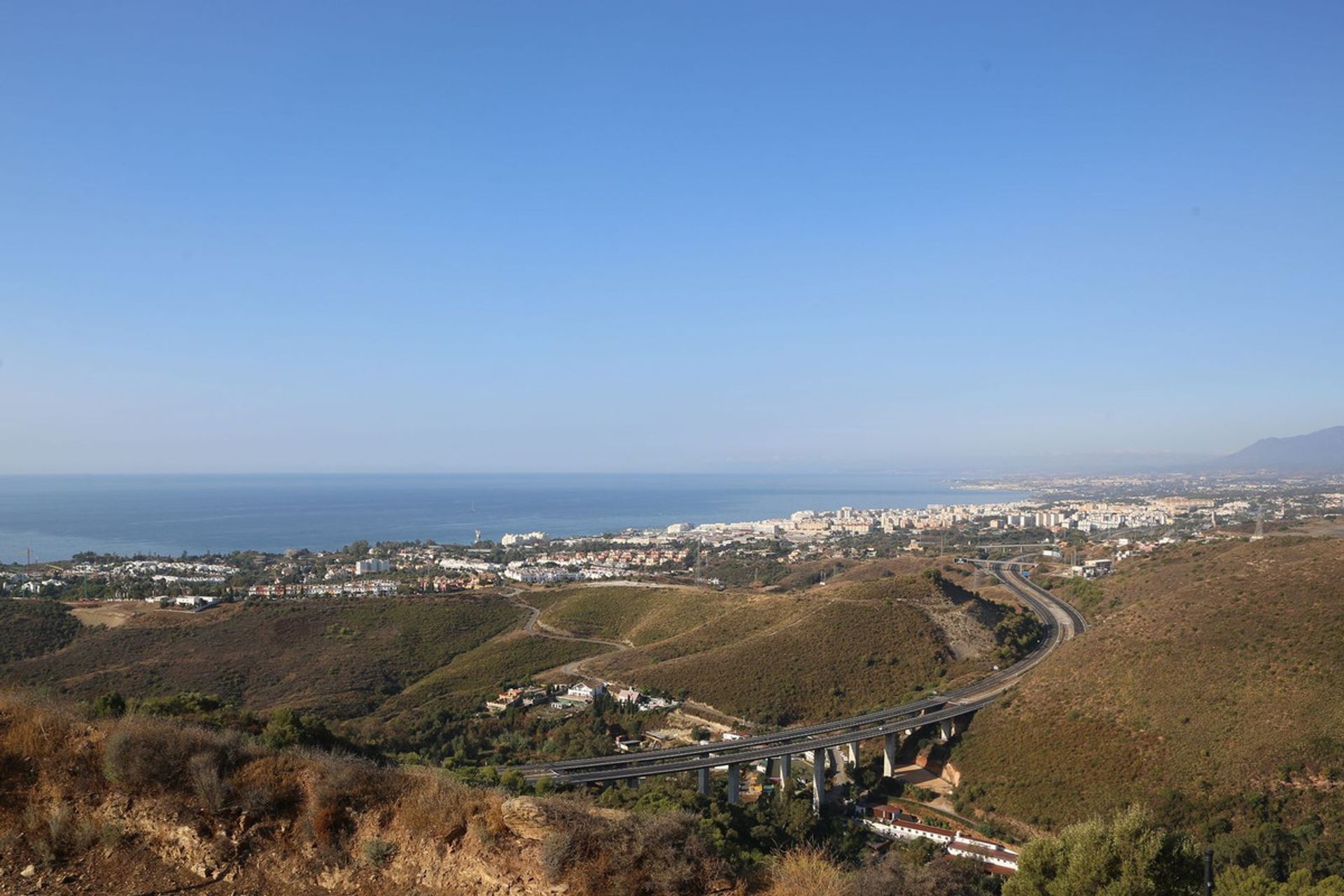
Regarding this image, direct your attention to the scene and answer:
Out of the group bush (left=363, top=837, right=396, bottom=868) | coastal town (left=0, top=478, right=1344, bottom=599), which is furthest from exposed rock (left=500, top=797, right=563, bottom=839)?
coastal town (left=0, top=478, right=1344, bottom=599)

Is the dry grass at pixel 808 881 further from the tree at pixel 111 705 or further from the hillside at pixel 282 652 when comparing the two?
the hillside at pixel 282 652

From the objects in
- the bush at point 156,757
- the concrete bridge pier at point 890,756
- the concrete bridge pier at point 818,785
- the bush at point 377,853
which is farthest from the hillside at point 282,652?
the bush at point 377,853

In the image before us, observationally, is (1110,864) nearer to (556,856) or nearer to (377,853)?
(556,856)

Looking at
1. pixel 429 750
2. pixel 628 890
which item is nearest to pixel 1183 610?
pixel 429 750

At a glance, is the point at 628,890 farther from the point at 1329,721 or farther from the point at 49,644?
the point at 49,644

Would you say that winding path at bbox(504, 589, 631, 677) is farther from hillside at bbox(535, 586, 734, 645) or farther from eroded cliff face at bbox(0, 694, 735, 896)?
eroded cliff face at bbox(0, 694, 735, 896)
